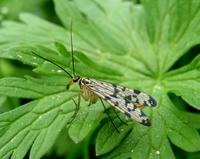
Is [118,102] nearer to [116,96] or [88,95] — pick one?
[116,96]

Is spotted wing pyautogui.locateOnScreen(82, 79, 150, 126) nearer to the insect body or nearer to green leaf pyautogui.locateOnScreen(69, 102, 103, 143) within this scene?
the insect body

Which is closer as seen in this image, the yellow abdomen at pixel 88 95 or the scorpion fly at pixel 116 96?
the scorpion fly at pixel 116 96

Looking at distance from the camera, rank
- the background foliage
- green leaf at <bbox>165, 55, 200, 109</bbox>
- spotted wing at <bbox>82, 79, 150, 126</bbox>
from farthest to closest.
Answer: green leaf at <bbox>165, 55, 200, 109</bbox>
the background foliage
spotted wing at <bbox>82, 79, 150, 126</bbox>

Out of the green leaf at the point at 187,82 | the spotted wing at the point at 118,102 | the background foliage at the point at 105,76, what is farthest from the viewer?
the green leaf at the point at 187,82

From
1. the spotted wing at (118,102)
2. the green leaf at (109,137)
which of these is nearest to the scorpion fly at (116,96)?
the spotted wing at (118,102)

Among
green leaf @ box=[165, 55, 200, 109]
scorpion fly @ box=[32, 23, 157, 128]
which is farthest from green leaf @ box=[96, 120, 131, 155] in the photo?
green leaf @ box=[165, 55, 200, 109]

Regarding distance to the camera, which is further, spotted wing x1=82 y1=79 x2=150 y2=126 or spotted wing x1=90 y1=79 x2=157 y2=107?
spotted wing x1=90 y1=79 x2=157 y2=107

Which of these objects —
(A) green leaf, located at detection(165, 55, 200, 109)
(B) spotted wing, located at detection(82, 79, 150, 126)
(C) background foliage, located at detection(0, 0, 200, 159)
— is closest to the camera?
(B) spotted wing, located at detection(82, 79, 150, 126)

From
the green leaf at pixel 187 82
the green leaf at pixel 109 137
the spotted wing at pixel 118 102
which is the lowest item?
the green leaf at pixel 109 137

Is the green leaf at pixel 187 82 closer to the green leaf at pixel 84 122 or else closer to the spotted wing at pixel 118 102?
the spotted wing at pixel 118 102
